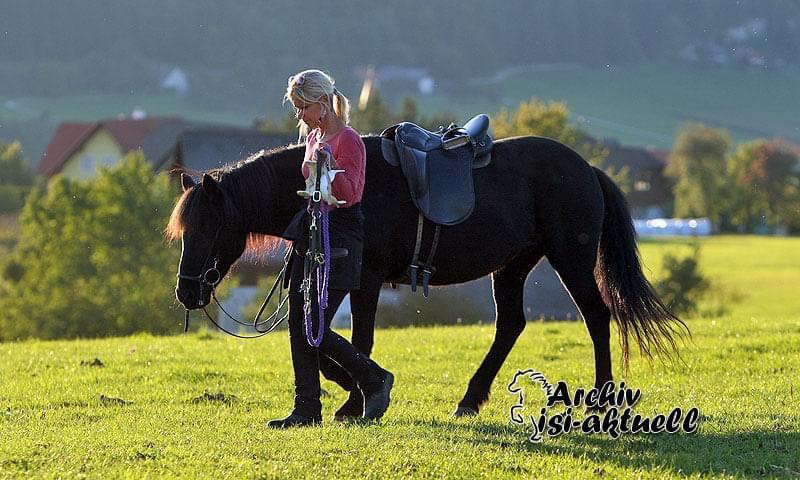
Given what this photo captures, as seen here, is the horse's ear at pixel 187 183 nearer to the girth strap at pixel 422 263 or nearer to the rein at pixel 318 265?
the rein at pixel 318 265

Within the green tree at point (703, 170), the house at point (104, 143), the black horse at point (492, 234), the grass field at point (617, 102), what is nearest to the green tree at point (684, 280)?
the black horse at point (492, 234)

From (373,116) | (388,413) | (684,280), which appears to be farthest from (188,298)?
(373,116)

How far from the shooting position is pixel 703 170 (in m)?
99.3

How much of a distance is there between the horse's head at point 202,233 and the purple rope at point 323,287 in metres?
0.59

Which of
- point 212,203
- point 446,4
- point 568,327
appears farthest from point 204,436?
point 446,4

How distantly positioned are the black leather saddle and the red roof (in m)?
86.8

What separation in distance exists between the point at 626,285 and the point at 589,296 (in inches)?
12.2

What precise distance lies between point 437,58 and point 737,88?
141 ft

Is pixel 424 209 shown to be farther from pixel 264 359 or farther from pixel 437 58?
pixel 437 58

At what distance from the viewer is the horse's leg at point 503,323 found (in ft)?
26.1

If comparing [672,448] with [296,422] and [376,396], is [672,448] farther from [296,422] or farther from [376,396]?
[296,422]

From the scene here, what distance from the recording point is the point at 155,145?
287 ft

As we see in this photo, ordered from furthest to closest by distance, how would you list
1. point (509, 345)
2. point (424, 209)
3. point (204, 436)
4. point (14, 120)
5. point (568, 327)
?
1. point (14, 120)
2. point (568, 327)
3. point (509, 345)
4. point (424, 209)
5. point (204, 436)

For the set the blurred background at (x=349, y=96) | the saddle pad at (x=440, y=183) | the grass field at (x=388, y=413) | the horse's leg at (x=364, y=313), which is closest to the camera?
the grass field at (x=388, y=413)
